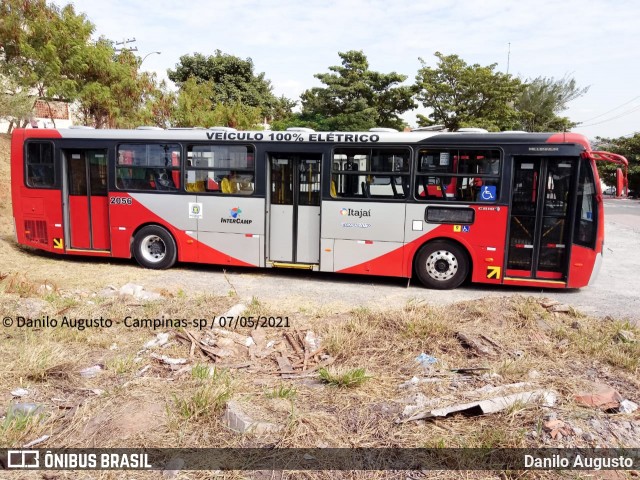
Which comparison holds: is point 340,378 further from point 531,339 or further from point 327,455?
point 531,339

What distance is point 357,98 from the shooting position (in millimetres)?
27844

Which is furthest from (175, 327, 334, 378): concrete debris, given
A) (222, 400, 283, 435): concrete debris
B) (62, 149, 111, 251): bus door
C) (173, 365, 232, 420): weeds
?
(62, 149, 111, 251): bus door

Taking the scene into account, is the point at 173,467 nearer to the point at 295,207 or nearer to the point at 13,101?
the point at 295,207

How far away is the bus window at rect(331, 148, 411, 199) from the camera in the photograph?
852 centimetres

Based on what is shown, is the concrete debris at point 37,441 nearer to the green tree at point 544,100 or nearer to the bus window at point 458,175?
the bus window at point 458,175

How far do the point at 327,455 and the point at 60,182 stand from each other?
30.0ft

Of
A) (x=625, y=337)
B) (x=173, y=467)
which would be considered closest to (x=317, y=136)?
(x=625, y=337)

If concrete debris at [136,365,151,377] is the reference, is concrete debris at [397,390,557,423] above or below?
above

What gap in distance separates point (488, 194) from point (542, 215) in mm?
968

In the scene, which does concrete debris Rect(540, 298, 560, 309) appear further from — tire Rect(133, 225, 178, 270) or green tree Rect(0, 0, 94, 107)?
green tree Rect(0, 0, 94, 107)

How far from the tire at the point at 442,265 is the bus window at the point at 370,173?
112 cm

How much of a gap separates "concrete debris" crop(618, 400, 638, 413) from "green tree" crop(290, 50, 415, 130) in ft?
79.3

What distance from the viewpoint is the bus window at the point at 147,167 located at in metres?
9.48

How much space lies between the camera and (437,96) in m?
28.2
